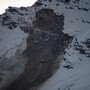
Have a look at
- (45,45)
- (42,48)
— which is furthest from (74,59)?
(42,48)

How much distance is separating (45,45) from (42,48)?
2.99 ft

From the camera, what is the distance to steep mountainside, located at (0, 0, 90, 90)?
36312 millimetres

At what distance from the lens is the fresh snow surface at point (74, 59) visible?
1193 inches

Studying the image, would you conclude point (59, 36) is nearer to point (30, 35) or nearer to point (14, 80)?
point (30, 35)

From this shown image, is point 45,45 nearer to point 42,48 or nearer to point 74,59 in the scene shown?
point 42,48

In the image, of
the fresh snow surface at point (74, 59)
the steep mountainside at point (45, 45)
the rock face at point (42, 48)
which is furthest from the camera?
the rock face at point (42, 48)

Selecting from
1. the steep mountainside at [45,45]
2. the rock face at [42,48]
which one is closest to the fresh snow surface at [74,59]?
the steep mountainside at [45,45]

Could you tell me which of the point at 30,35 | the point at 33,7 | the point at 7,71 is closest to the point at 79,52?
the point at 30,35

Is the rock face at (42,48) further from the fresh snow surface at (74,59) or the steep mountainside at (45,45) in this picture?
the fresh snow surface at (74,59)

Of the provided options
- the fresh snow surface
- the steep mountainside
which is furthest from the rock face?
the fresh snow surface

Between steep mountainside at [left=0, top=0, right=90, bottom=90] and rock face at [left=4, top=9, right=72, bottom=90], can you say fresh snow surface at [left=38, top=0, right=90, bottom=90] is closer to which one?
steep mountainside at [left=0, top=0, right=90, bottom=90]

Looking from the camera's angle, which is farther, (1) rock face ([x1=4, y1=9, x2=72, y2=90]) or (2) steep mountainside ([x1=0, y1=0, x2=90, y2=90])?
(1) rock face ([x1=4, y1=9, x2=72, y2=90])

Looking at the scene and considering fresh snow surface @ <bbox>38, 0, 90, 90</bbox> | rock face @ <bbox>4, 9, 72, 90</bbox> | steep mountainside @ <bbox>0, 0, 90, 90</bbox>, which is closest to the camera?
fresh snow surface @ <bbox>38, 0, 90, 90</bbox>

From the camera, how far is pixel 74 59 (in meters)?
37.1
